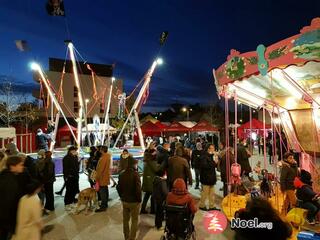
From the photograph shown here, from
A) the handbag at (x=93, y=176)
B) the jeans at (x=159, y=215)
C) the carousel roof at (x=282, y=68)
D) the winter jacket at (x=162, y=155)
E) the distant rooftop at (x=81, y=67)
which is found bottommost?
Answer: the jeans at (x=159, y=215)

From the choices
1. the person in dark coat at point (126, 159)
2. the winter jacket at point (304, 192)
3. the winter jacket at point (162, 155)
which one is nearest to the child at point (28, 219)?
the person in dark coat at point (126, 159)

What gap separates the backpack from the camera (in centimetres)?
774

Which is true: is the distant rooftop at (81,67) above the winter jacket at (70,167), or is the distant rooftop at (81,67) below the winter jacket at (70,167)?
above

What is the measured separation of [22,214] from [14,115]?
3094 centimetres

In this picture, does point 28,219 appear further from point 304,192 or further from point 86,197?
point 304,192

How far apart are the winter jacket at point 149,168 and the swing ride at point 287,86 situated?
1864mm

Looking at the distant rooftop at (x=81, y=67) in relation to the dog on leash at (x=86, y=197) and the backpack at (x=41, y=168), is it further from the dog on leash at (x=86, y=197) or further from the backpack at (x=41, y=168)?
the dog on leash at (x=86, y=197)

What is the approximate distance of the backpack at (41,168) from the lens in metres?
7.74

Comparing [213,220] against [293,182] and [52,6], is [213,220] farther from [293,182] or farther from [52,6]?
[52,6]

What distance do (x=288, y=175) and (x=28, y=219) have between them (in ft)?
16.7

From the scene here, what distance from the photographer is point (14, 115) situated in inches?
1251

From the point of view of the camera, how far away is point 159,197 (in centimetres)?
650

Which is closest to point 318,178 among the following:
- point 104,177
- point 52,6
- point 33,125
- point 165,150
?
point 165,150

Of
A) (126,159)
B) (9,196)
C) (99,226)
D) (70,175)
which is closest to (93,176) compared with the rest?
(70,175)
